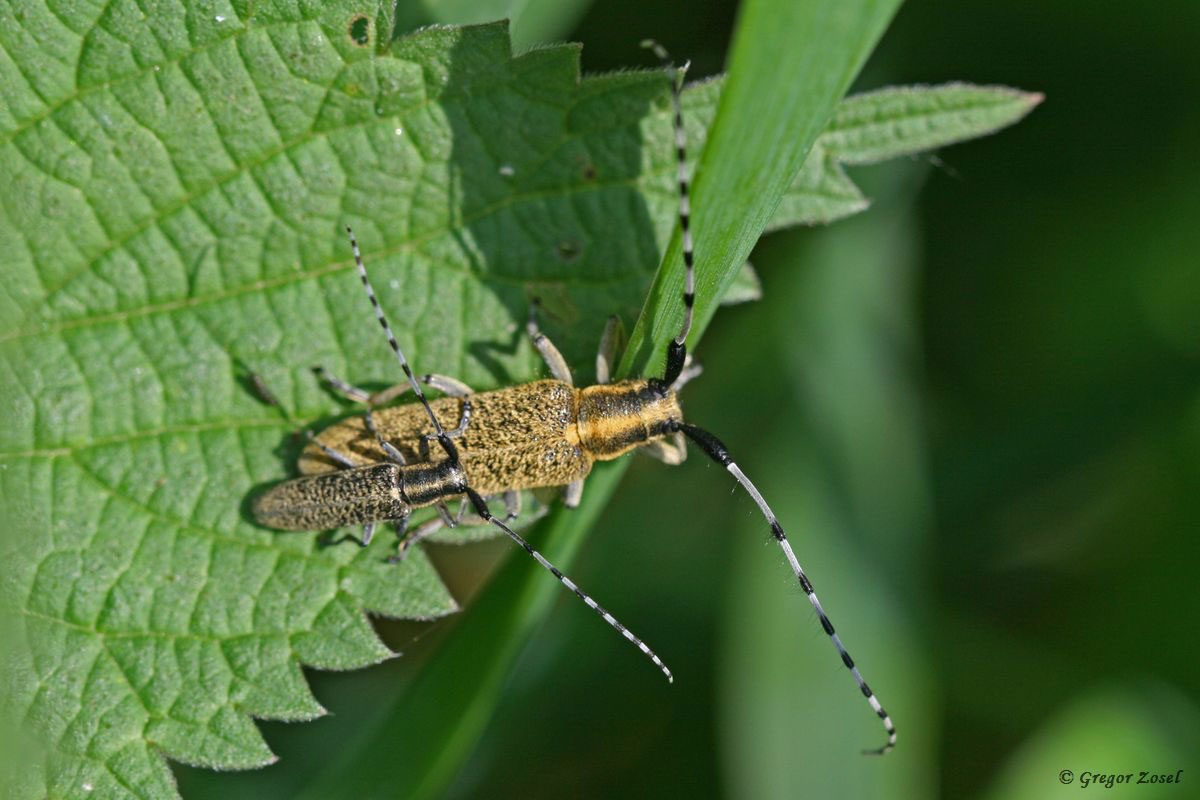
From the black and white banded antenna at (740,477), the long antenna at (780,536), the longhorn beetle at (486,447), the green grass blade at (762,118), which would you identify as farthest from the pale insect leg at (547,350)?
the green grass blade at (762,118)

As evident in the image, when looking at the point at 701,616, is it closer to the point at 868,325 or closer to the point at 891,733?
the point at 891,733

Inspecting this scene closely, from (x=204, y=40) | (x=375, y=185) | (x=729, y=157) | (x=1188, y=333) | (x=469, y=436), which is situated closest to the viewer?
(x=729, y=157)

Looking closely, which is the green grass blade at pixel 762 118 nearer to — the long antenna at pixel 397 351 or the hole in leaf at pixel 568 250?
the hole in leaf at pixel 568 250

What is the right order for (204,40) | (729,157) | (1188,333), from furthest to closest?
(1188,333), (204,40), (729,157)

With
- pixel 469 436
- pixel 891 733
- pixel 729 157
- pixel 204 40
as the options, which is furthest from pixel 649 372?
pixel 204 40

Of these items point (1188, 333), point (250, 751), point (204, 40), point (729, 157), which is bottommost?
point (250, 751)

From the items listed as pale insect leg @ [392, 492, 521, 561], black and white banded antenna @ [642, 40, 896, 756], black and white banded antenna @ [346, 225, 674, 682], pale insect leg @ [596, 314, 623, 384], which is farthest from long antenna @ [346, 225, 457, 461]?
black and white banded antenna @ [642, 40, 896, 756]

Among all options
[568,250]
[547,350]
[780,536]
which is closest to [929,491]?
[780,536]
